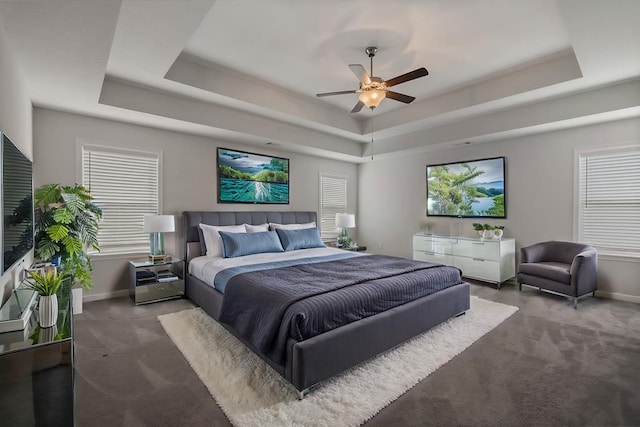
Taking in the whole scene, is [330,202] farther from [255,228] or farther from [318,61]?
[318,61]

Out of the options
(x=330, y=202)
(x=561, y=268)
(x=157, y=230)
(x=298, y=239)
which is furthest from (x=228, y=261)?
(x=561, y=268)

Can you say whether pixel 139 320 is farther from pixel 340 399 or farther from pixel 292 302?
pixel 340 399

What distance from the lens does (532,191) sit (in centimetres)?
493

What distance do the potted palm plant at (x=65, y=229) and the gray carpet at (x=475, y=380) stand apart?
2.27 feet

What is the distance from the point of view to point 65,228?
10.4 feet

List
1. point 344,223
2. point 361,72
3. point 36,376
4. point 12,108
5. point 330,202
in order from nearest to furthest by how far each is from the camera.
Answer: point 36,376 → point 12,108 → point 361,72 → point 344,223 → point 330,202

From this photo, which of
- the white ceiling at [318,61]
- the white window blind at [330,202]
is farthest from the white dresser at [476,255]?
the white window blind at [330,202]

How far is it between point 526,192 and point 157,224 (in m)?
5.67

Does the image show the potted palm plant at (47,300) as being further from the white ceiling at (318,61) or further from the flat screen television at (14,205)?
the white ceiling at (318,61)

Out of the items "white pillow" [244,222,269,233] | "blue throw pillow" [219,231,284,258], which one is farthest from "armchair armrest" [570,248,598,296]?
"white pillow" [244,222,269,233]

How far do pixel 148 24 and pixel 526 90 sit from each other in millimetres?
4283

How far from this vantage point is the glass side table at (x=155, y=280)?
4.03 m

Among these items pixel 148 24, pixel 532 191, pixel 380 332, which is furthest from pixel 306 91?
pixel 532 191

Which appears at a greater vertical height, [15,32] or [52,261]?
[15,32]
